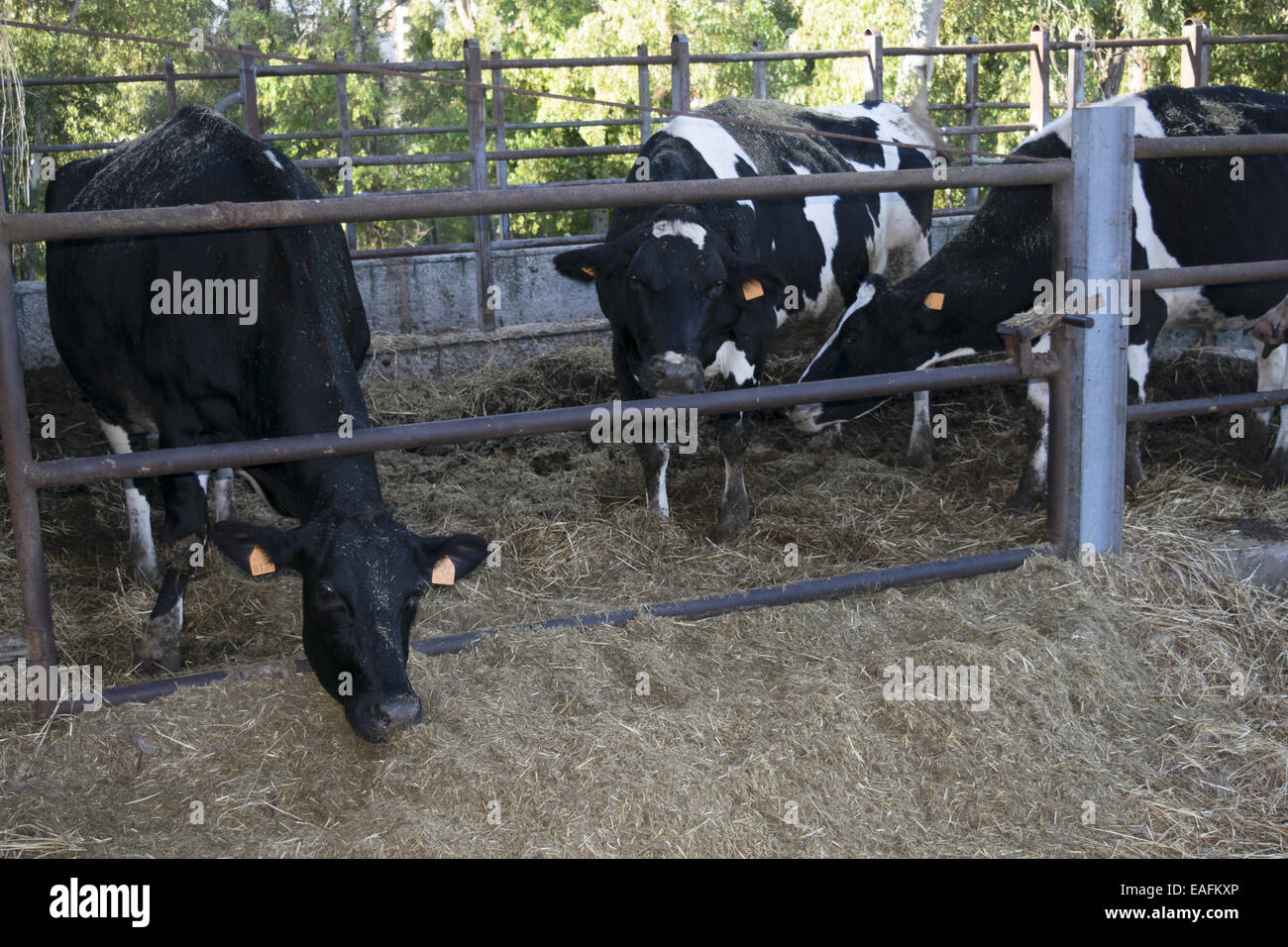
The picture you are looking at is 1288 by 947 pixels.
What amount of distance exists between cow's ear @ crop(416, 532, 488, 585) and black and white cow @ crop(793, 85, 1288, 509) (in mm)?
2464

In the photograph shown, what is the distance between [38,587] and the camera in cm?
314

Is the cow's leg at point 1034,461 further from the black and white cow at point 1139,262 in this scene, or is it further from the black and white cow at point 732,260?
the black and white cow at point 732,260

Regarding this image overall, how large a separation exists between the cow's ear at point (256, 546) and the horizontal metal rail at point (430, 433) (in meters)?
0.18

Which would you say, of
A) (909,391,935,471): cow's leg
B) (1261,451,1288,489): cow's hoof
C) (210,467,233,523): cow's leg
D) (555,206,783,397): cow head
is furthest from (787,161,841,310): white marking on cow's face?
(210,467,233,523): cow's leg

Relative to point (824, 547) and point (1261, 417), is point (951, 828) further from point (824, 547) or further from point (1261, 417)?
point (1261, 417)

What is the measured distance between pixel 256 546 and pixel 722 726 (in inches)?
51.9

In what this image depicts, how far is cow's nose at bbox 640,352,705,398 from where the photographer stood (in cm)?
461

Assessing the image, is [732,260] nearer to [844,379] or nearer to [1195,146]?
[844,379]

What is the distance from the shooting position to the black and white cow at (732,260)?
4.80 metres

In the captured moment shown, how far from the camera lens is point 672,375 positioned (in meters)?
4.62

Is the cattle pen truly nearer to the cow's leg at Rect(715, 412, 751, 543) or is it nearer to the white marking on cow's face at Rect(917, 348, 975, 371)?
the cow's leg at Rect(715, 412, 751, 543)

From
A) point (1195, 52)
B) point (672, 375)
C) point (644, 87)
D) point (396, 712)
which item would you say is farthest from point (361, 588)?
point (1195, 52)

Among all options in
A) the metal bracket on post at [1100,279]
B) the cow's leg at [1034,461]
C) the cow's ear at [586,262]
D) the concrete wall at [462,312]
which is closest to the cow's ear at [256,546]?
the cow's ear at [586,262]
